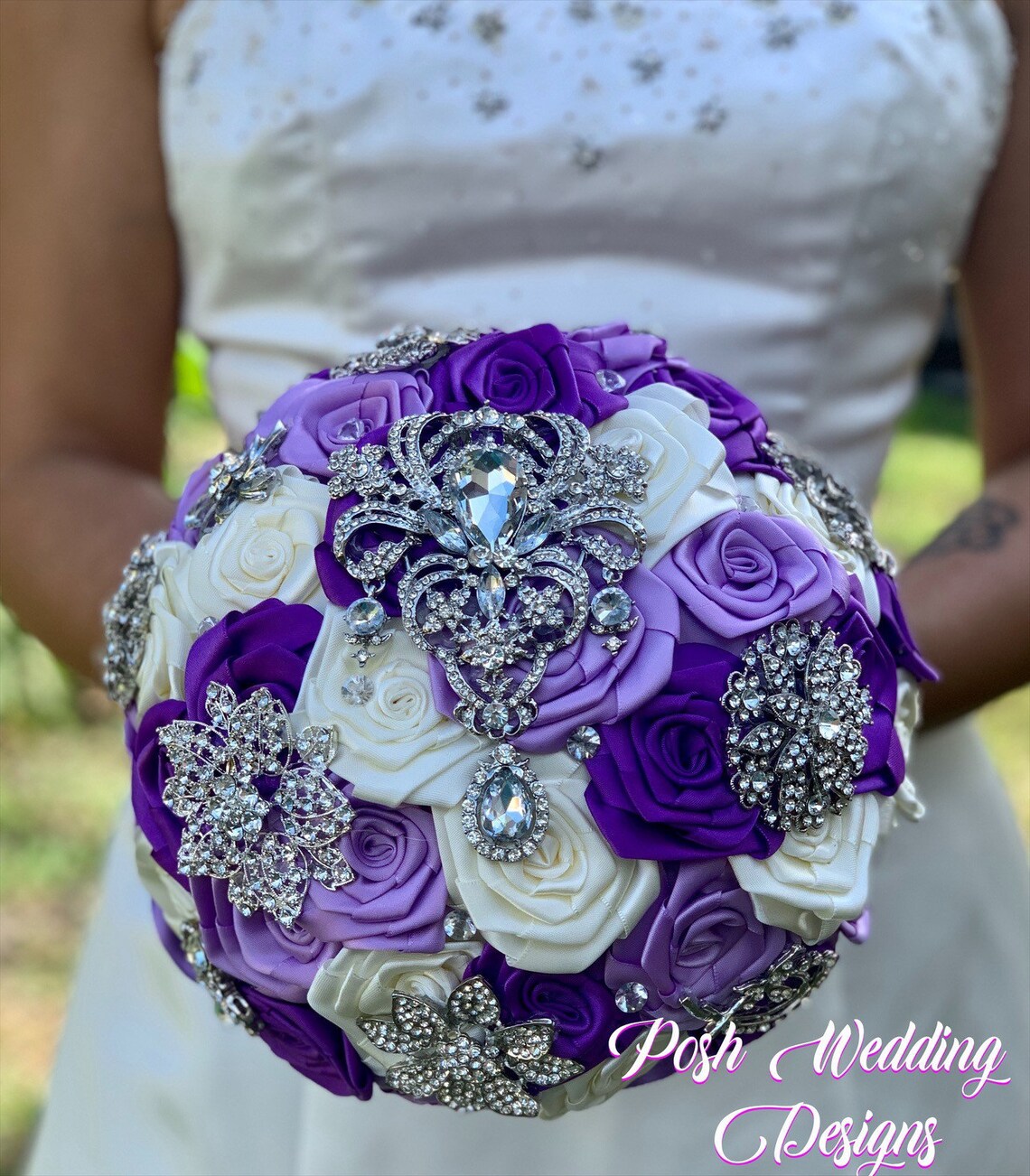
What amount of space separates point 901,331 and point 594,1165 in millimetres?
1102

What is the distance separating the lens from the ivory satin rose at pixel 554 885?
0.84m

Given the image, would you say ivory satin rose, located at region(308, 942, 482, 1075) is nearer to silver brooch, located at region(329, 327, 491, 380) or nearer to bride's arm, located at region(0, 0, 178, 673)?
silver brooch, located at region(329, 327, 491, 380)

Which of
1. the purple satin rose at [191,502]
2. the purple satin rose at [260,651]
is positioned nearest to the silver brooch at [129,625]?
the purple satin rose at [191,502]

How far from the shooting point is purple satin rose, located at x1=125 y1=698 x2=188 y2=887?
3.06ft

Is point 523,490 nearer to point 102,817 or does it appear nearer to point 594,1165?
point 594,1165

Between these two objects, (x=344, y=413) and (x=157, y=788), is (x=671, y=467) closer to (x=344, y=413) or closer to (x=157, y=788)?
(x=344, y=413)

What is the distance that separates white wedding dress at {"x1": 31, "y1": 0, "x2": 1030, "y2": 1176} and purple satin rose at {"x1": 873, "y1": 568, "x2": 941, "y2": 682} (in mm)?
459

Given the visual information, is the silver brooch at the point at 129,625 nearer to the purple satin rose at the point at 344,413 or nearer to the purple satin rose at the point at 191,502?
the purple satin rose at the point at 191,502

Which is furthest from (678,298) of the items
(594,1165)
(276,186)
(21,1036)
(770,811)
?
(21,1036)

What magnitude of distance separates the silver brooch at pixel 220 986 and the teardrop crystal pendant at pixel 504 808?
0.28m

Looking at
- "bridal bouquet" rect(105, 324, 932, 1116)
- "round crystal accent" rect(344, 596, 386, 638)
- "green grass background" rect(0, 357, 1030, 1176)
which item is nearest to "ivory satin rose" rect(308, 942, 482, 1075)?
"bridal bouquet" rect(105, 324, 932, 1116)

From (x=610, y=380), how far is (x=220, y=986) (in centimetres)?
58

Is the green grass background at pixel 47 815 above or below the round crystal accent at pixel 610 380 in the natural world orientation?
below

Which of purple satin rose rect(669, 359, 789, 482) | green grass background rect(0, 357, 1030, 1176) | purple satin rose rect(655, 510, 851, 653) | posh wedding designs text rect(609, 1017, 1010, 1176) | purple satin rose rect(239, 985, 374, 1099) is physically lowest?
green grass background rect(0, 357, 1030, 1176)
